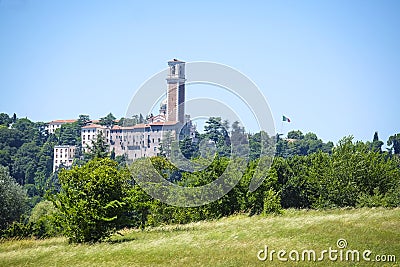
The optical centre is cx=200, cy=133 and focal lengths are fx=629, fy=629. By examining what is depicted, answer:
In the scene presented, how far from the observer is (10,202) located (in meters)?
48.1

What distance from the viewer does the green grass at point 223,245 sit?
18.4 m

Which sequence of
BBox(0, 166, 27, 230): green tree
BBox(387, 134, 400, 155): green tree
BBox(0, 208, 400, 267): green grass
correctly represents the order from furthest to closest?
BBox(387, 134, 400, 155): green tree, BBox(0, 166, 27, 230): green tree, BBox(0, 208, 400, 267): green grass

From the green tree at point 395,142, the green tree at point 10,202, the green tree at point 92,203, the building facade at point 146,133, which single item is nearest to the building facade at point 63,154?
the building facade at point 146,133

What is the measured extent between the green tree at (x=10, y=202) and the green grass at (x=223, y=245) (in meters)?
23.7

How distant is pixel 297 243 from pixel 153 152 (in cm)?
12692

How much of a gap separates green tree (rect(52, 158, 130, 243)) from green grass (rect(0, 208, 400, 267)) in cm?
67

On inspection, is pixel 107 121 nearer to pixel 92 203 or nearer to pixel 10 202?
pixel 10 202

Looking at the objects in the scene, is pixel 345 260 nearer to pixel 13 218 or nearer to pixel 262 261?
pixel 262 261

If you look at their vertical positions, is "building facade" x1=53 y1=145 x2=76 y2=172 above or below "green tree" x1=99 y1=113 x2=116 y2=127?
below

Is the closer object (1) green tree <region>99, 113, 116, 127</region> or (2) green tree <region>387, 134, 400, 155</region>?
(2) green tree <region>387, 134, 400, 155</region>

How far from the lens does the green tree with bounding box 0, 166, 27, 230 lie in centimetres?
4725

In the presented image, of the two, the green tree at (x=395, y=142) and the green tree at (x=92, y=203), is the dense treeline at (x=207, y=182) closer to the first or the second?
the green tree at (x=92, y=203)

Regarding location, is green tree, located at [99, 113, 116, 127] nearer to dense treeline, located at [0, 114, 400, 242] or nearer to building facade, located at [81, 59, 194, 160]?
building facade, located at [81, 59, 194, 160]

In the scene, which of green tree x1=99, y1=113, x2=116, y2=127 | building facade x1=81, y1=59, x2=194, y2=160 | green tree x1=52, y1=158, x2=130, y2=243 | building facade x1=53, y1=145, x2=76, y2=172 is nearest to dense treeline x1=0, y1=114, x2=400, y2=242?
green tree x1=52, y1=158, x2=130, y2=243
